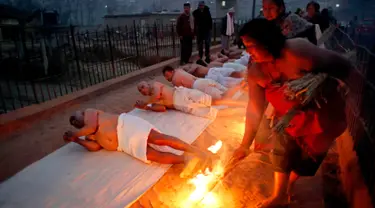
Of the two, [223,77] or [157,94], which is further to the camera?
[223,77]

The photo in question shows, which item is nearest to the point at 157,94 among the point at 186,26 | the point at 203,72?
the point at 203,72

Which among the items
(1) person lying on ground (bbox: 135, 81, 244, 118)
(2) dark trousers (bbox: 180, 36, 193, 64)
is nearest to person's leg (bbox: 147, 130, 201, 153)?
(1) person lying on ground (bbox: 135, 81, 244, 118)

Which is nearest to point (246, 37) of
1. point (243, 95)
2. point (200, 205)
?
point (200, 205)

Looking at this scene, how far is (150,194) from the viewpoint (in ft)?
8.97

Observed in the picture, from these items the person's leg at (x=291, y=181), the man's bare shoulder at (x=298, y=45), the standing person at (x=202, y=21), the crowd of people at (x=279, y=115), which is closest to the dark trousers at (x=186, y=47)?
the standing person at (x=202, y=21)

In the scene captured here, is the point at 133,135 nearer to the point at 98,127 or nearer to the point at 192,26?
the point at 98,127

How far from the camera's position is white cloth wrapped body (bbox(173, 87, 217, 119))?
4660 millimetres

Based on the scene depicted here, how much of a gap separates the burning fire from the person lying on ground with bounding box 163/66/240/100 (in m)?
2.29

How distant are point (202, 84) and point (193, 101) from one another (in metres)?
0.62

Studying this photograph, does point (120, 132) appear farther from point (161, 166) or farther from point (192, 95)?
point (192, 95)

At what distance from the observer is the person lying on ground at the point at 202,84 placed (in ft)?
16.8

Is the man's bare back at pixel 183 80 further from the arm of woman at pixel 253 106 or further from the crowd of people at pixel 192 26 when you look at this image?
the crowd of people at pixel 192 26

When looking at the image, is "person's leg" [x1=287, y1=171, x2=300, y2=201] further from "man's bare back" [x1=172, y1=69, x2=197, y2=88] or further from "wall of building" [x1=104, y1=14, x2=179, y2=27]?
"wall of building" [x1=104, y1=14, x2=179, y2=27]

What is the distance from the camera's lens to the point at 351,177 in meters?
2.59
